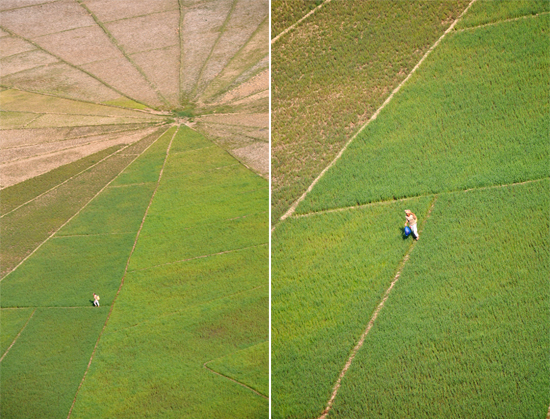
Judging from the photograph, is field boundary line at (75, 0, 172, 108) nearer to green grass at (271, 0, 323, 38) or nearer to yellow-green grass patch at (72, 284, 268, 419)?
green grass at (271, 0, 323, 38)

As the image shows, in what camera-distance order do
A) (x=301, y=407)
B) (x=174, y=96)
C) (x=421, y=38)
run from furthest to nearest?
(x=174, y=96) → (x=421, y=38) → (x=301, y=407)

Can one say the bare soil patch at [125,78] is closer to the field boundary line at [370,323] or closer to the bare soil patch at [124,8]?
the bare soil patch at [124,8]

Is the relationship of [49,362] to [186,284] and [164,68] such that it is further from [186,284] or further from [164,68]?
[164,68]

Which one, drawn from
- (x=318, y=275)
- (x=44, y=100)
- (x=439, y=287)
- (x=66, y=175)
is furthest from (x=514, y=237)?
(x=44, y=100)

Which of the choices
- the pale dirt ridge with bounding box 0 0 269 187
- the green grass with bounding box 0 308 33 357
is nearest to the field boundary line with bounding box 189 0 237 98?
the pale dirt ridge with bounding box 0 0 269 187

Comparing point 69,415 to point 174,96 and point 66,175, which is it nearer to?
point 66,175

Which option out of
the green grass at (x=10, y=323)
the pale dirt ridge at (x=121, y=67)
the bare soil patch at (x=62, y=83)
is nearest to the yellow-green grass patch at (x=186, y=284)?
the green grass at (x=10, y=323)
